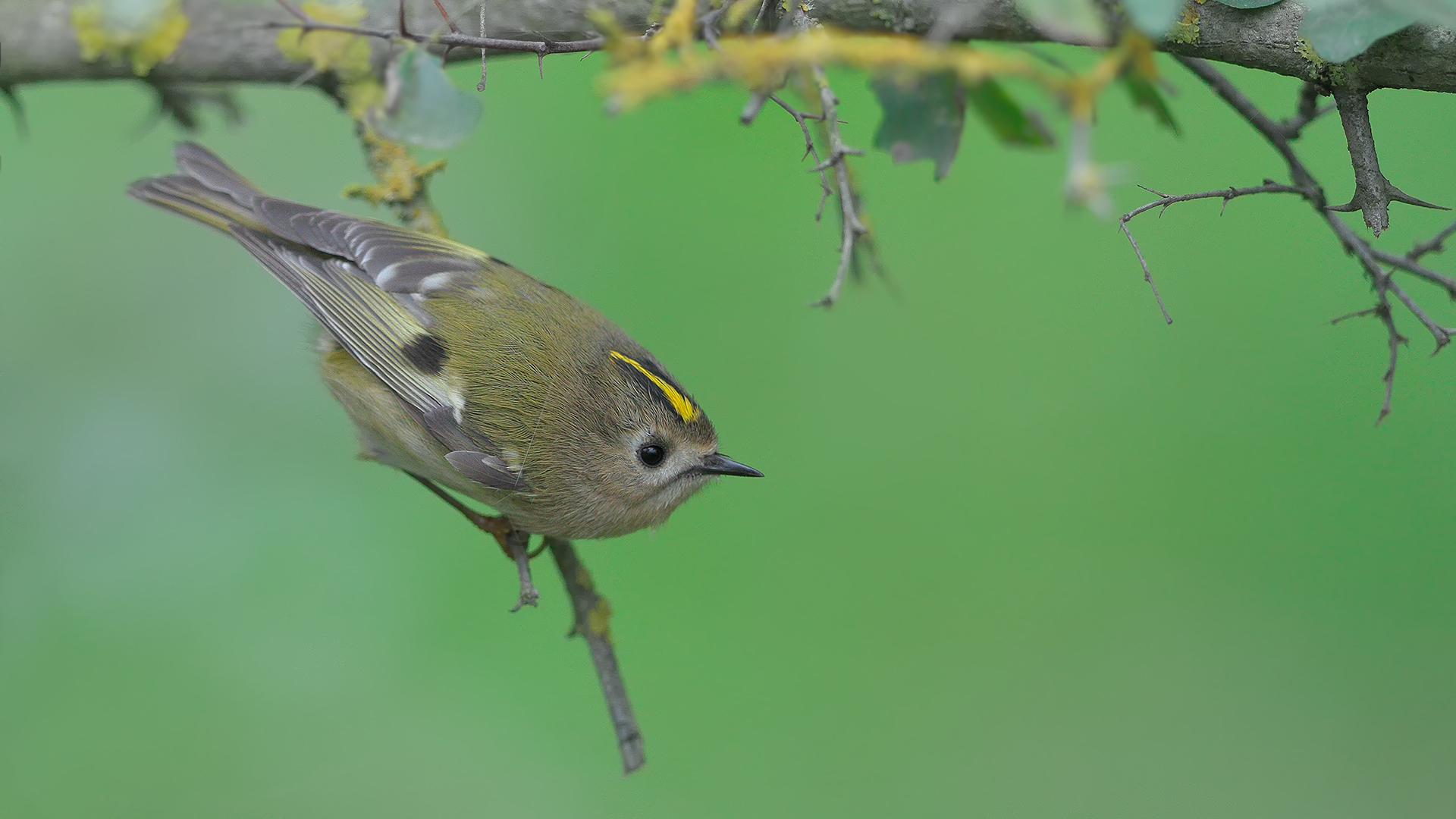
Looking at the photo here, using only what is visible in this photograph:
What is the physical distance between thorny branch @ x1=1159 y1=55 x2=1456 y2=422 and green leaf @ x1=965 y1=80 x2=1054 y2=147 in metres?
0.52

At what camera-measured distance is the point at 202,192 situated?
231 centimetres

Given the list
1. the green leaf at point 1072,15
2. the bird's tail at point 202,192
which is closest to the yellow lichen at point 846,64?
the green leaf at point 1072,15

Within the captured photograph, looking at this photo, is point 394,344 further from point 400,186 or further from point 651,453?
point 651,453

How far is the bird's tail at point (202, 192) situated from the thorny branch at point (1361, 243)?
5.56 ft

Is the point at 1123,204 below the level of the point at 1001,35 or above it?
above

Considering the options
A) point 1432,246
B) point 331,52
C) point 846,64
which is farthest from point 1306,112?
point 331,52

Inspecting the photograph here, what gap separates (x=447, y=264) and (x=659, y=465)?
0.56 metres

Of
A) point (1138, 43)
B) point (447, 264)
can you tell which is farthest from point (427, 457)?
point (1138, 43)

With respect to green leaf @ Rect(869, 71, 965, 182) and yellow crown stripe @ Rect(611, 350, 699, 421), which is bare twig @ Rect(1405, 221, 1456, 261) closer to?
green leaf @ Rect(869, 71, 965, 182)

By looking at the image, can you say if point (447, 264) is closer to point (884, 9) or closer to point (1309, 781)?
point (884, 9)

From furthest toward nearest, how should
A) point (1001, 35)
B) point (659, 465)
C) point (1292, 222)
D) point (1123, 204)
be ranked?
point (1292, 222) < point (1123, 204) < point (659, 465) < point (1001, 35)

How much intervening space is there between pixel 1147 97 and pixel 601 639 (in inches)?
54.9

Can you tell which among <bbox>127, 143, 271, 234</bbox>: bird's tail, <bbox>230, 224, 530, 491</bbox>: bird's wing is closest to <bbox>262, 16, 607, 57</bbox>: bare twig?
<bbox>230, 224, 530, 491</bbox>: bird's wing

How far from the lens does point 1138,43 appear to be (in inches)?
28.4
